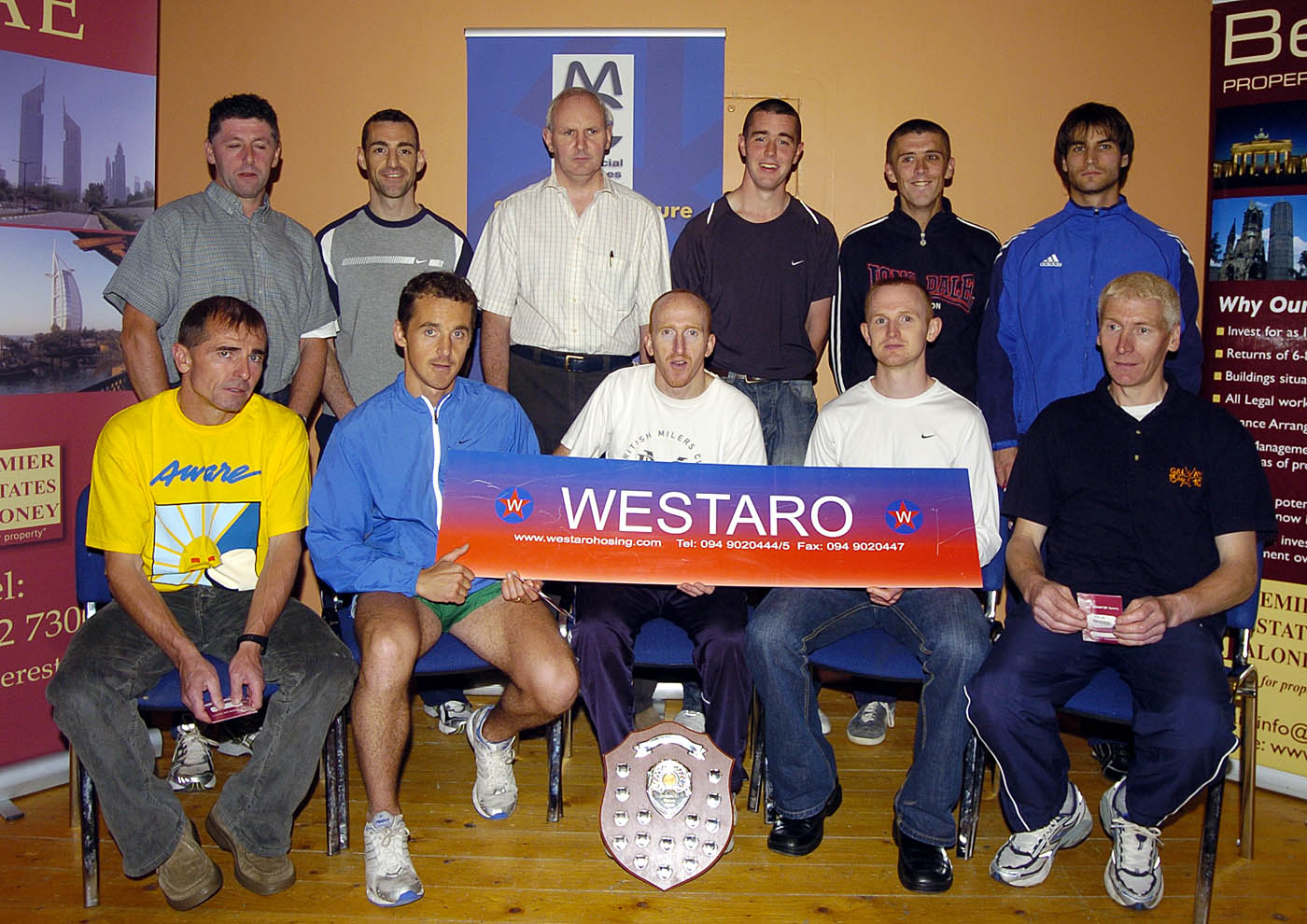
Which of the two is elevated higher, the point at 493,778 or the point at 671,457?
the point at 671,457

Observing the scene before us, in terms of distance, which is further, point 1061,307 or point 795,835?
point 1061,307

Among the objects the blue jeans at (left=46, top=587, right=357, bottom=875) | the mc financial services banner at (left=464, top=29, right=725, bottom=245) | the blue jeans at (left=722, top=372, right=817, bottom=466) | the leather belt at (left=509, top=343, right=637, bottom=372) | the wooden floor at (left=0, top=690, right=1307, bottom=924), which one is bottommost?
the wooden floor at (left=0, top=690, right=1307, bottom=924)

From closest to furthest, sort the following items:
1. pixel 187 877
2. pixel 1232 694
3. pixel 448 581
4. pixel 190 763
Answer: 1. pixel 187 877
2. pixel 1232 694
3. pixel 448 581
4. pixel 190 763

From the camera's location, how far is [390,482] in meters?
3.23

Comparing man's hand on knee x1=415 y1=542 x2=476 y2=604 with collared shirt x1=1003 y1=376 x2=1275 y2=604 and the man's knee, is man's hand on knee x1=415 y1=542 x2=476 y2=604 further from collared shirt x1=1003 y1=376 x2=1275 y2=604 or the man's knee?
collared shirt x1=1003 y1=376 x2=1275 y2=604

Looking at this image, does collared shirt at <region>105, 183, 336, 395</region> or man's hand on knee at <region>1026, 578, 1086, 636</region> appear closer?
man's hand on knee at <region>1026, 578, 1086, 636</region>

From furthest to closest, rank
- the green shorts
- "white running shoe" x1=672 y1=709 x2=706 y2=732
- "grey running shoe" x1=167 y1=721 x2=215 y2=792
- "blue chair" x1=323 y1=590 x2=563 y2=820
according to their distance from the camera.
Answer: "white running shoe" x1=672 y1=709 x2=706 y2=732
"grey running shoe" x1=167 y1=721 x2=215 y2=792
the green shorts
"blue chair" x1=323 y1=590 x2=563 y2=820

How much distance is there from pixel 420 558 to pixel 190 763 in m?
1.21

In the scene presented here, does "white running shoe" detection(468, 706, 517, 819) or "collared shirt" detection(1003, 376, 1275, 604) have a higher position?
"collared shirt" detection(1003, 376, 1275, 604)

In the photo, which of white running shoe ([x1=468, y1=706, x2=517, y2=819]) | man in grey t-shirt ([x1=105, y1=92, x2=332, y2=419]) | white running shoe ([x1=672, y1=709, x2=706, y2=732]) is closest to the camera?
white running shoe ([x1=468, y1=706, x2=517, y2=819])

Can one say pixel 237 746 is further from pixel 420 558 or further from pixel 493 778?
pixel 420 558

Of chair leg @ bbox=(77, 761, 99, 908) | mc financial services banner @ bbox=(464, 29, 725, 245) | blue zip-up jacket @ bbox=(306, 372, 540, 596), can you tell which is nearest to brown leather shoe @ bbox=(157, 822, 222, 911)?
chair leg @ bbox=(77, 761, 99, 908)

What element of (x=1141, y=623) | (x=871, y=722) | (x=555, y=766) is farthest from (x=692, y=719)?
(x=1141, y=623)

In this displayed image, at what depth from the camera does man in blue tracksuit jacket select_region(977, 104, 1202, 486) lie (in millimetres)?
3760
